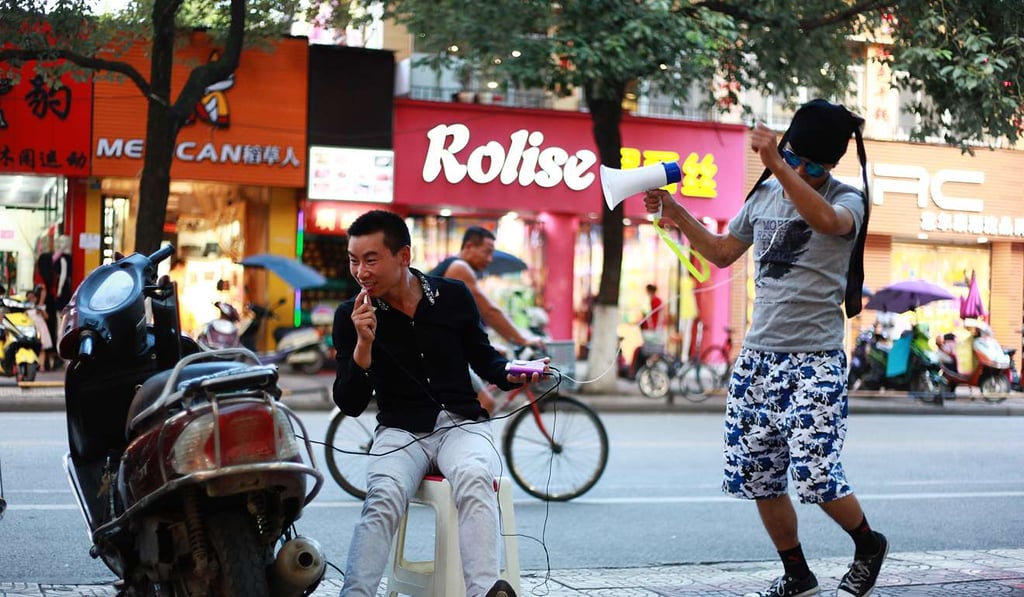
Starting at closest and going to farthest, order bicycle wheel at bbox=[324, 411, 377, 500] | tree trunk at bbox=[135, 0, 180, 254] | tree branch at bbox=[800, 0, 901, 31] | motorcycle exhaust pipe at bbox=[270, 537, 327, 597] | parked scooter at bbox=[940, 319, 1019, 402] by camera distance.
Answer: motorcycle exhaust pipe at bbox=[270, 537, 327, 597], bicycle wheel at bbox=[324, 411, 377, 500], tree trunk at bbox=[135, 0, 180, 254], tree branch at bbox=[800, 0, 901, 31], parked scooter at bbox=[940, 319, 1019, 402]

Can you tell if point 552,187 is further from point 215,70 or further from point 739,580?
point 739,580

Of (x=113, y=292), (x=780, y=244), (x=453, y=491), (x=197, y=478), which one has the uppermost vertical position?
(x=780, y=244)

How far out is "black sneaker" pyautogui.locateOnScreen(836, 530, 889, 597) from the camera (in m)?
→ 4.83

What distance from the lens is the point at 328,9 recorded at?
21.1 metres

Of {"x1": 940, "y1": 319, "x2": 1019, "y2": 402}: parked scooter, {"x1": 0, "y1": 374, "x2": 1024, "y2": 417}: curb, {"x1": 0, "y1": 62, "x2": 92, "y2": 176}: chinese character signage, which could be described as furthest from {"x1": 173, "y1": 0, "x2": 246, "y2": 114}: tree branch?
{"x1": 940, "y1": 319, "x2": 1019, "y2": 402}: parked scooter

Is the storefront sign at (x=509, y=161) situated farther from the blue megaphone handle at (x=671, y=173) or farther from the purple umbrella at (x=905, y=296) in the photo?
the blue megaphone handle at (x=671, y=173)

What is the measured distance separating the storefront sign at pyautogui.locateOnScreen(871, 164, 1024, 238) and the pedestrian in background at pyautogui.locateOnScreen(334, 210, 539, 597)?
73.6 ft

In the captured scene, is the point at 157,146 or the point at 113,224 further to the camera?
the point at 113,224

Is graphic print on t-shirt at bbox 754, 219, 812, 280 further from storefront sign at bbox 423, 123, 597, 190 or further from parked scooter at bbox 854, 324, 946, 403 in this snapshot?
parked scooter at bbox 854, 324, 946, 403

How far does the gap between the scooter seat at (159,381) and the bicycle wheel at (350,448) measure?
4.39 meters

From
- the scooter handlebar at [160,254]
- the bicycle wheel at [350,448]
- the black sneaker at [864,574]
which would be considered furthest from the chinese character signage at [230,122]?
the black sneaker at [864,574]

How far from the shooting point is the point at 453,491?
4.36m

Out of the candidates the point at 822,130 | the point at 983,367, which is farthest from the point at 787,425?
the point at 983,367

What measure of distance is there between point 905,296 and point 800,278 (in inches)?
733
